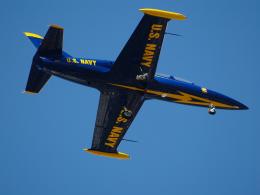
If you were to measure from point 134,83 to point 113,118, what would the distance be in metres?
4.92

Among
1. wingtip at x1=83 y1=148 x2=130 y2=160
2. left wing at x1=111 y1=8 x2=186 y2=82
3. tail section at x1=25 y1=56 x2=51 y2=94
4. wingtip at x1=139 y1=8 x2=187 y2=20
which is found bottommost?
wingtip at x1=83 y1=148 x2=130 y2=160

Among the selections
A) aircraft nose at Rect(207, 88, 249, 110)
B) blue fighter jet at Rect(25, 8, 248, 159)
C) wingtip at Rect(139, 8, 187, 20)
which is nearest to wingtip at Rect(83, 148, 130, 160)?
blue fighter jet at Rect(25, 8, 248, 159)

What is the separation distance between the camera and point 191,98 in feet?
160

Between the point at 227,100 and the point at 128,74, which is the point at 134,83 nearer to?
the point at 128,74

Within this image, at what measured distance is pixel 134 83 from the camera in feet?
153

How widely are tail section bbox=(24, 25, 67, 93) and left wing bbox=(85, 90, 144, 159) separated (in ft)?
14.4

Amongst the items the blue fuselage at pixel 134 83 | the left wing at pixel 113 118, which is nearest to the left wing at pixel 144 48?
the blue fuselage at pixel 134 83

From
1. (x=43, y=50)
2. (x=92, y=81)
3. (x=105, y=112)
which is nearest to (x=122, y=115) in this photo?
(x=105, y=112)

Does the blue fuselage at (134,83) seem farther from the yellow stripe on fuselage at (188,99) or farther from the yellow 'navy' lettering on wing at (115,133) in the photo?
the yellow 'navy' lettering on wing at (115,133)

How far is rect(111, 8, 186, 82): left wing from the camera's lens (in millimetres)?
43656

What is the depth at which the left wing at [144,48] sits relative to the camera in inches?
1719

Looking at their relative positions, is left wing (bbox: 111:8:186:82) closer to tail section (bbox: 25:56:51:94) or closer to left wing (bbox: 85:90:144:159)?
left wing (bbox: 85:90:144:159)

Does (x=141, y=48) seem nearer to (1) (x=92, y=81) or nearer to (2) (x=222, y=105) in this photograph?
(1) (x=92, y=81)

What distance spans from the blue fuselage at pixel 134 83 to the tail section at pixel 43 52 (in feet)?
1.11
